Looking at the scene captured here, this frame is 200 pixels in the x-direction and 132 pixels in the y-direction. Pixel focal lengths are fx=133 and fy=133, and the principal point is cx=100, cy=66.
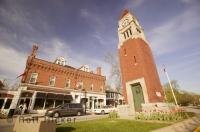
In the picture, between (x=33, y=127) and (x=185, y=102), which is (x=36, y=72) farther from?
(x=185, y=102)

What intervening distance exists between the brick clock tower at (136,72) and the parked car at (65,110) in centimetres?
805

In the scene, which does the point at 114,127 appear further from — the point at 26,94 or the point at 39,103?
the point at 26,94

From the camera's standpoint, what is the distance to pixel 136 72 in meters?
18.0

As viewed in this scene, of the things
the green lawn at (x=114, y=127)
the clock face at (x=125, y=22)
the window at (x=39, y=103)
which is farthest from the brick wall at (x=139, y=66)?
the window at (x=39, y=103)

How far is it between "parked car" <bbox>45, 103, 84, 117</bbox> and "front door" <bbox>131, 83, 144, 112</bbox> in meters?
9.30

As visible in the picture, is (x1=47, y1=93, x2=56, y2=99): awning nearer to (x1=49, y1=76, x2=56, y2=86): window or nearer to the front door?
(x1=49, y1=76, x2=56, y2=86): window

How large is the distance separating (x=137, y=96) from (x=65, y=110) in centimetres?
1063

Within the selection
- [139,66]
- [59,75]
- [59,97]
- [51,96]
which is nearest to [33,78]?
[51,96]

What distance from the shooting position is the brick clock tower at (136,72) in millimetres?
16481

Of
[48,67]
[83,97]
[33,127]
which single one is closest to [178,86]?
[83,97]

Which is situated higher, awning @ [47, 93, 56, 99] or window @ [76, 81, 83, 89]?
window @ [76, 81, 83, 89]

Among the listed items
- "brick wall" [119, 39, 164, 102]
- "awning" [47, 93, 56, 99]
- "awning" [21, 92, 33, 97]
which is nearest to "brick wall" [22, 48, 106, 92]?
"awning" [21, 92, 33, 97]

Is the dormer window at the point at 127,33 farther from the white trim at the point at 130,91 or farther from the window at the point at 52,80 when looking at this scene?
the window at the point at 52,80

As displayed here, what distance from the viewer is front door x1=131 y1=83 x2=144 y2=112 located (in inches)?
676
